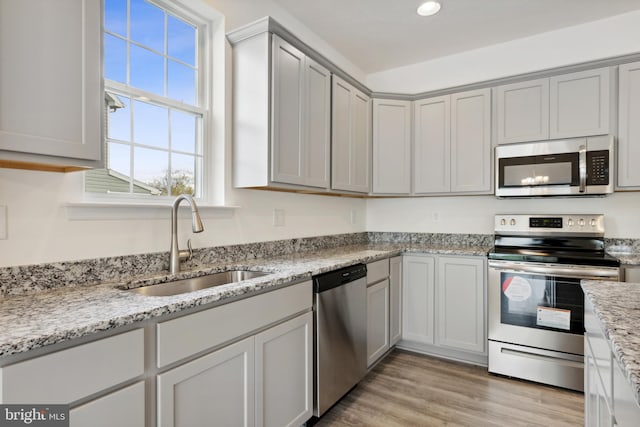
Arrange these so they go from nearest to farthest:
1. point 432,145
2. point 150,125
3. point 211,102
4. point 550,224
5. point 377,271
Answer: point 150,125
point 211,102
point 377,271
point 550,224
point 432,145

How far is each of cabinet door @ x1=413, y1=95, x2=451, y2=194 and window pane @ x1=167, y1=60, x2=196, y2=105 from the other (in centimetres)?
211

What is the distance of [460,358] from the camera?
2965mm

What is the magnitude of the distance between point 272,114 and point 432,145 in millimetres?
1791

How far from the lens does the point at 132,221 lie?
1.76m

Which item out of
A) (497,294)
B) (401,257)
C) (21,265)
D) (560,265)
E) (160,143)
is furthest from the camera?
(401,257)

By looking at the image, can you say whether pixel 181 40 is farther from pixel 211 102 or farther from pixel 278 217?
pixel 278 217

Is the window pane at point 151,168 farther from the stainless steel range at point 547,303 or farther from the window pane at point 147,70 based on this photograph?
the stainless steel range at point 547,303

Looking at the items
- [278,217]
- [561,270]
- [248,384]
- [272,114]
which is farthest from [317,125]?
[561,270]

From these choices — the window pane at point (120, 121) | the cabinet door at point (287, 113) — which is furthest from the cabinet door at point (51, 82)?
the cabinet door at point (287, 113)

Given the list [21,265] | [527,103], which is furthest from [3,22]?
[527,103]

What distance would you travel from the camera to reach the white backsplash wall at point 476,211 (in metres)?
2.83

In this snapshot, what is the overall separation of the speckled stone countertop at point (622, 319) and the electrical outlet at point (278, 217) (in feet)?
6.17

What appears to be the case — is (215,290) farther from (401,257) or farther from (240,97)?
(401,257)

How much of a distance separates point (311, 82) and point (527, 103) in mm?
1832
